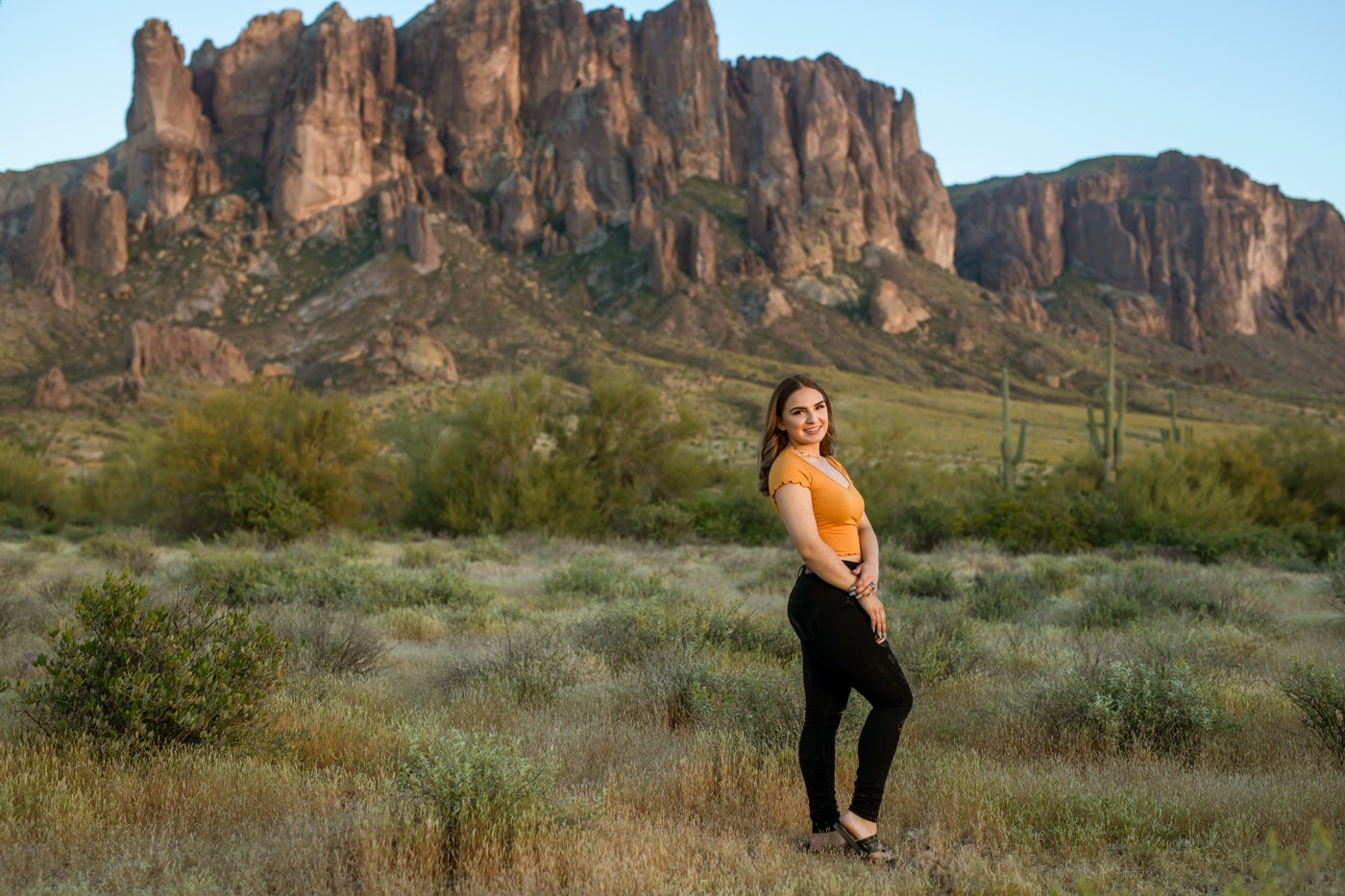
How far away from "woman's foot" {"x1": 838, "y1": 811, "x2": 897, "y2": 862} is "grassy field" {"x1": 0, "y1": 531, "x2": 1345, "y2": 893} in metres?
0.10

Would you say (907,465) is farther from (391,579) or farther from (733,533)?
(391,579)

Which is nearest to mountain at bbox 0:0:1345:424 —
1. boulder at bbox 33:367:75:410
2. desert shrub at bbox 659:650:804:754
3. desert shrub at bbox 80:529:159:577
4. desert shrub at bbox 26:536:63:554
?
boulder at bbox 33:367:75:410

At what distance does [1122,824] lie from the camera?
3863mm

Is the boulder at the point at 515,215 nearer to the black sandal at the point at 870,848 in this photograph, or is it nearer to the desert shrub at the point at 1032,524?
the desert shrub at the point at 1032,524

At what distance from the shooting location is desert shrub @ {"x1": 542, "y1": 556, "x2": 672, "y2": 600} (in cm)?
1066

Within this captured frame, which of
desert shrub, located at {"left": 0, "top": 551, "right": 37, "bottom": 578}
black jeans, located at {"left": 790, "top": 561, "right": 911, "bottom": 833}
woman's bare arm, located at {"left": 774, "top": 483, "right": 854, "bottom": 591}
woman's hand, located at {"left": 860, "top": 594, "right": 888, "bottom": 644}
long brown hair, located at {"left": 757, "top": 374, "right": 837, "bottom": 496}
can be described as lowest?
desert shrub, located at {"left": 0, "top": 551, "right": 37, "bottom": 578}

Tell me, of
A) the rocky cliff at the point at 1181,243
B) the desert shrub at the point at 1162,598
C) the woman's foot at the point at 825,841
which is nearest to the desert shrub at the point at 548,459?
the desert shrub at the point at 1162,598

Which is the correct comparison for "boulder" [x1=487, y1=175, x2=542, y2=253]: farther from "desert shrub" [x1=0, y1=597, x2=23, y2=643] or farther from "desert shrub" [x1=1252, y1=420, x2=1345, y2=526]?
"desert shrub" [x1=0, y1=597, x2=23, y2=643]

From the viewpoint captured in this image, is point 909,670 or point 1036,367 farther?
point 1036,367

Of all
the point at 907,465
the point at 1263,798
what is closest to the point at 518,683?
the point at 1263,798

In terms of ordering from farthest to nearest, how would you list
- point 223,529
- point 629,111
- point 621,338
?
point 629,111, point 621,338, point 223,529

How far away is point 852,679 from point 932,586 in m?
7.55

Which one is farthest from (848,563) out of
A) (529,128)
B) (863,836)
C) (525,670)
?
(529,128)

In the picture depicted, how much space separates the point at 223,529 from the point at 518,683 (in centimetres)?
1492
